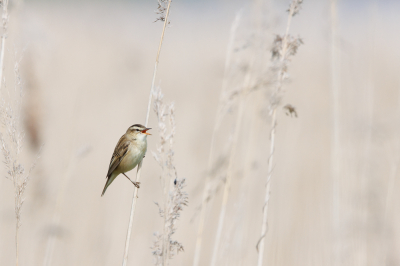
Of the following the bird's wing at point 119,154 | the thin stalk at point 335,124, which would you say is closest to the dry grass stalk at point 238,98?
the thin stalk at point 335,124

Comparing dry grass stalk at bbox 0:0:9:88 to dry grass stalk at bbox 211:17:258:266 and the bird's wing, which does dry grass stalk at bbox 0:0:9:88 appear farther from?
the bird's wing

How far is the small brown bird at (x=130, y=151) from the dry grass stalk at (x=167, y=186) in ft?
3.39

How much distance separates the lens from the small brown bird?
Result: 2867 mm

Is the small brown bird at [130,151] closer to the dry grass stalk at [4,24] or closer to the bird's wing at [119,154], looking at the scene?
the bird's wing at [119,154]

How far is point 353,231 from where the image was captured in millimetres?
2900

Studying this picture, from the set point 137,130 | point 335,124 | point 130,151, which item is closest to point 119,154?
point 130,151

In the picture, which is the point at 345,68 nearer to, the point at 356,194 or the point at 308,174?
the point at 356,194

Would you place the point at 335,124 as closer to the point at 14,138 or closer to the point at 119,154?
the point at 119,154

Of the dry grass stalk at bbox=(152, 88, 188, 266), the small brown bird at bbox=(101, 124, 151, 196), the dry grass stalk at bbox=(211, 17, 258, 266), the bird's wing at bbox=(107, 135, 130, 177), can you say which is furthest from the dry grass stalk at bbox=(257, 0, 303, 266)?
the bird's wing at bbox=(107, 135, 130, 177)

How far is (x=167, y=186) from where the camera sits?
5.17 feet

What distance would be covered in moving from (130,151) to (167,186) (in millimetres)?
1473

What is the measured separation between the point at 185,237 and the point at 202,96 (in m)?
3.68

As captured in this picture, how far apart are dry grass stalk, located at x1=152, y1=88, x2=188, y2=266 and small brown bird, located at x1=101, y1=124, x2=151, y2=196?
3.39 feet

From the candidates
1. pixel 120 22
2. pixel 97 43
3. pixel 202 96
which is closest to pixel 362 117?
pixel 202 96
